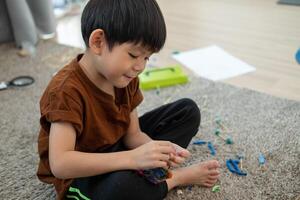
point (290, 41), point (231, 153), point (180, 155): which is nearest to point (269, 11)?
point (290, 41)

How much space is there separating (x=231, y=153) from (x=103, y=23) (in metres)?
0.57

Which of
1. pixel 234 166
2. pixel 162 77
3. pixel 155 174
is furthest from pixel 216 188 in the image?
pixel 162 77

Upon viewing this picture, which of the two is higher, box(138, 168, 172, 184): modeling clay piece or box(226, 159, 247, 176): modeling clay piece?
box(138, 168, 172, 184): modeling clay piece

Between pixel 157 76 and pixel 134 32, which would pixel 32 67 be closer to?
pixel 157 76

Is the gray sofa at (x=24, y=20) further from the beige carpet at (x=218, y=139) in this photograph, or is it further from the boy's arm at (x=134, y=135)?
the boy's arm at (x=134, y=135)

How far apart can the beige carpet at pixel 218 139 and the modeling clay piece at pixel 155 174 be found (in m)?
0.12

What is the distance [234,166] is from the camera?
0.98 m

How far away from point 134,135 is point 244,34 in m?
1.24

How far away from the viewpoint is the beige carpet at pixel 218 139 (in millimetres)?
904

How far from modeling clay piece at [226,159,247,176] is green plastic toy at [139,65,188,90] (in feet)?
1.62

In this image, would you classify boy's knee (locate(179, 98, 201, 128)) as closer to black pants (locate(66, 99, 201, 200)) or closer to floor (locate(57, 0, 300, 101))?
black pants (locate(66, 99, 201, 200))

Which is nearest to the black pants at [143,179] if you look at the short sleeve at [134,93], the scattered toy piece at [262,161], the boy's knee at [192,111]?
the boy's knee at [192,111]

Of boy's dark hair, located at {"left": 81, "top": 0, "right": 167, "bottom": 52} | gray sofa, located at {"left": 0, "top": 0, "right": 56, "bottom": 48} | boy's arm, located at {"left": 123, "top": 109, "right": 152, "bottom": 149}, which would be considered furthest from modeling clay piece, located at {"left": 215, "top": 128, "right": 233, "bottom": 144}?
gray sofa, located at {"left": 0, "top": 0, "right": 56, "bottom": 48}

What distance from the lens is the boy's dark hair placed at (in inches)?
25.8
